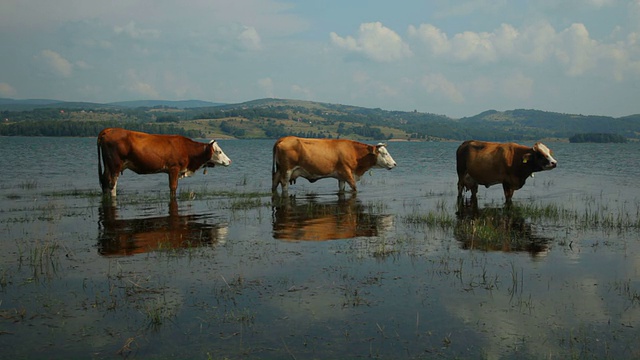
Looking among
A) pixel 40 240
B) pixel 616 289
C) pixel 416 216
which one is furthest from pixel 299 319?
pixel 416 216

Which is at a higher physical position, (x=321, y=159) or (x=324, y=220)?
(x=321, y=159)

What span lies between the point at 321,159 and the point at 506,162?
630 cm

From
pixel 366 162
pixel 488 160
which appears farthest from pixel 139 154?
pixel 488 160

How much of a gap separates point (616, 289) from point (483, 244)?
10.7 feet

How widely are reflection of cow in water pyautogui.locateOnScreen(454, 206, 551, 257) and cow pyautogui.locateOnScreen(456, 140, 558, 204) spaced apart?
2176mm

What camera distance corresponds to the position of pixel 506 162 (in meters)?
16.9

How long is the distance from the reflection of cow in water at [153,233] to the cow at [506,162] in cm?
895

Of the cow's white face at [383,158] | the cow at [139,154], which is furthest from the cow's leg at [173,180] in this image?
the cow's white face at [383,158]

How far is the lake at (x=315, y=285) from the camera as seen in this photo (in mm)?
5852

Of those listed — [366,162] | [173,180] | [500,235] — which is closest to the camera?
[500,235]

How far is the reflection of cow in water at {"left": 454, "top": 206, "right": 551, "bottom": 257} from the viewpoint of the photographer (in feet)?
35.2

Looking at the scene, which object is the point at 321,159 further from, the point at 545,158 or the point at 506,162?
the point at 545,158

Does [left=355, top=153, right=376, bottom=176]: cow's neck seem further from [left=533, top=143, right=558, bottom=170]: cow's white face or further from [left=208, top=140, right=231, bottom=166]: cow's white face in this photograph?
[left=533, top=143, right=558, bottom=170]: cow's white face

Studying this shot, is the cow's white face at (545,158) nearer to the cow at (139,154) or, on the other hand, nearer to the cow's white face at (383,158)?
the cow's white face at (383,158)
